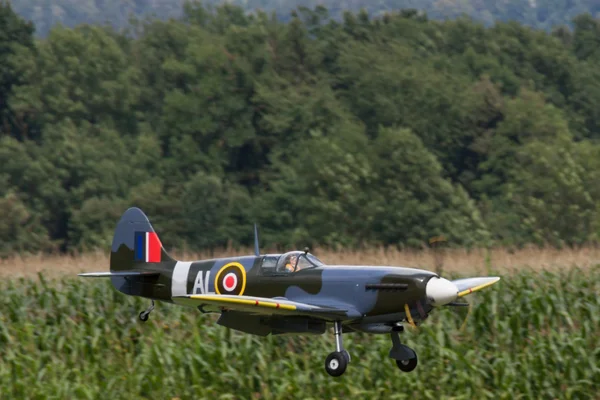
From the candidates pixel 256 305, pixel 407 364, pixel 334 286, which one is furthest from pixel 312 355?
pixel 256 305

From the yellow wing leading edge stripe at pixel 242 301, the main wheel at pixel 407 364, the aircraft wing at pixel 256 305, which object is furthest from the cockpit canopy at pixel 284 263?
the main wheel at pixel 407 364

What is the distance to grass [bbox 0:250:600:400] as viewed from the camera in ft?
66.3

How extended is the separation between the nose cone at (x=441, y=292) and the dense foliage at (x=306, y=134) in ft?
170

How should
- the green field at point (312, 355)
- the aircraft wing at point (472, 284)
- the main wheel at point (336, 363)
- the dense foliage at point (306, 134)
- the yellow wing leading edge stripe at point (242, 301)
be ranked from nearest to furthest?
the yellow wing leading edge stripe at point (242, 301), the main wheel at point (336, 363), the aircraft wing at point (472, 284), the green field at point (312, 355), the dense foliage at point (306, 134)

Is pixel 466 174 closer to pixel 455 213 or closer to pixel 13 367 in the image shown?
pixel 455 213

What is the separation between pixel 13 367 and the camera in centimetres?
2175

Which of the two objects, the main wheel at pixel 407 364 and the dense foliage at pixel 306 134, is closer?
the main wheel at pixel 407 364

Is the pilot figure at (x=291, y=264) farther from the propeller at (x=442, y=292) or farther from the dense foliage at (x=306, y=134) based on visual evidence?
the dense foliage at (x=306, y=134)

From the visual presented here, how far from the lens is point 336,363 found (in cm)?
988

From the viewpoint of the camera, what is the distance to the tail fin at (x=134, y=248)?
12125mm

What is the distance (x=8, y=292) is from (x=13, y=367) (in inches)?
131

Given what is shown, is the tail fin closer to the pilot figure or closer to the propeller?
the pilot figure

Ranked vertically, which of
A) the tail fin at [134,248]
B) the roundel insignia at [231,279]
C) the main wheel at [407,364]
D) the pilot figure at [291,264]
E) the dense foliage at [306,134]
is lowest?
the main wheel at [407,364]

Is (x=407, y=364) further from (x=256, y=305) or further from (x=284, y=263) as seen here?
(x=256, y=305)
